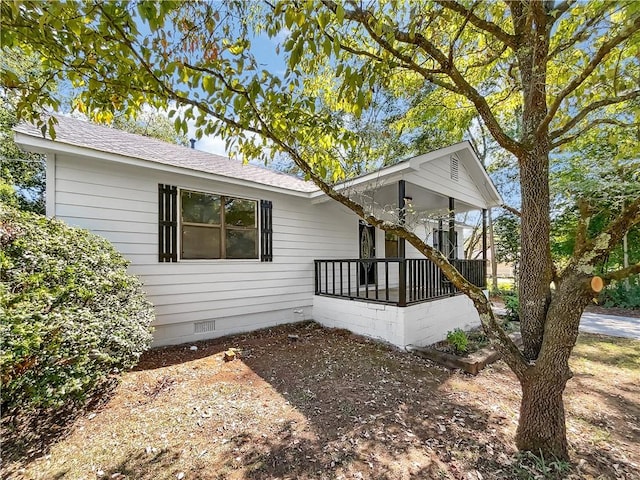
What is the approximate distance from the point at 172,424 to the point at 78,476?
29.1 inches

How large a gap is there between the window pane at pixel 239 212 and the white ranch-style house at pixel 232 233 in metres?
0.02

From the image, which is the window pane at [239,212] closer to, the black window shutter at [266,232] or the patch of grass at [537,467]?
the black window shutter at [266,232]

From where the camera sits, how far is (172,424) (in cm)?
279

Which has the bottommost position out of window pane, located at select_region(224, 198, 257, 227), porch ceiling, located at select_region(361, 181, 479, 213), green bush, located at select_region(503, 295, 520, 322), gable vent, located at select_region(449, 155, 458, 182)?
green bush, located at select_region(503, 295, 520, 322)

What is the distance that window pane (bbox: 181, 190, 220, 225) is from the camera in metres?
5.31

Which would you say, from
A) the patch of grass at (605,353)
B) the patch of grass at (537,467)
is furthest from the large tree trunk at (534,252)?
the patch of grass at (605,353)

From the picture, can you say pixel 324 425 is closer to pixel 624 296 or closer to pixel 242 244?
pixel 242 244

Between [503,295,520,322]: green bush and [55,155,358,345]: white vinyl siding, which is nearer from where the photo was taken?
[55,155,358,345]: white vinyl siding

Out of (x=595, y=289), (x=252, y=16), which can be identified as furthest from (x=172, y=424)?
(x=252, y=16)

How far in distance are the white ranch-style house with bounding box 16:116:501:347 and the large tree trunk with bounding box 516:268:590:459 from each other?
1.69 m

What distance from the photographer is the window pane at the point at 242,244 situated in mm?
5887

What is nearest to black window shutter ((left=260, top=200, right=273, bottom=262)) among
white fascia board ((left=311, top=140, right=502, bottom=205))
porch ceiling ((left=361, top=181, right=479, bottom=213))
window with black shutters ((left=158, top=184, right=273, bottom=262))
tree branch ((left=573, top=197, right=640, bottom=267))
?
window with black shutters ((left=158, top=184, right=273, bottom=262))

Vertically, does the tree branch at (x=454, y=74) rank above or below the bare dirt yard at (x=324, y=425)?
above

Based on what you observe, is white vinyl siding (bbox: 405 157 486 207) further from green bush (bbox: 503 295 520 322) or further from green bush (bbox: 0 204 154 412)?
green bush (bbox: 0 204 154 412)
